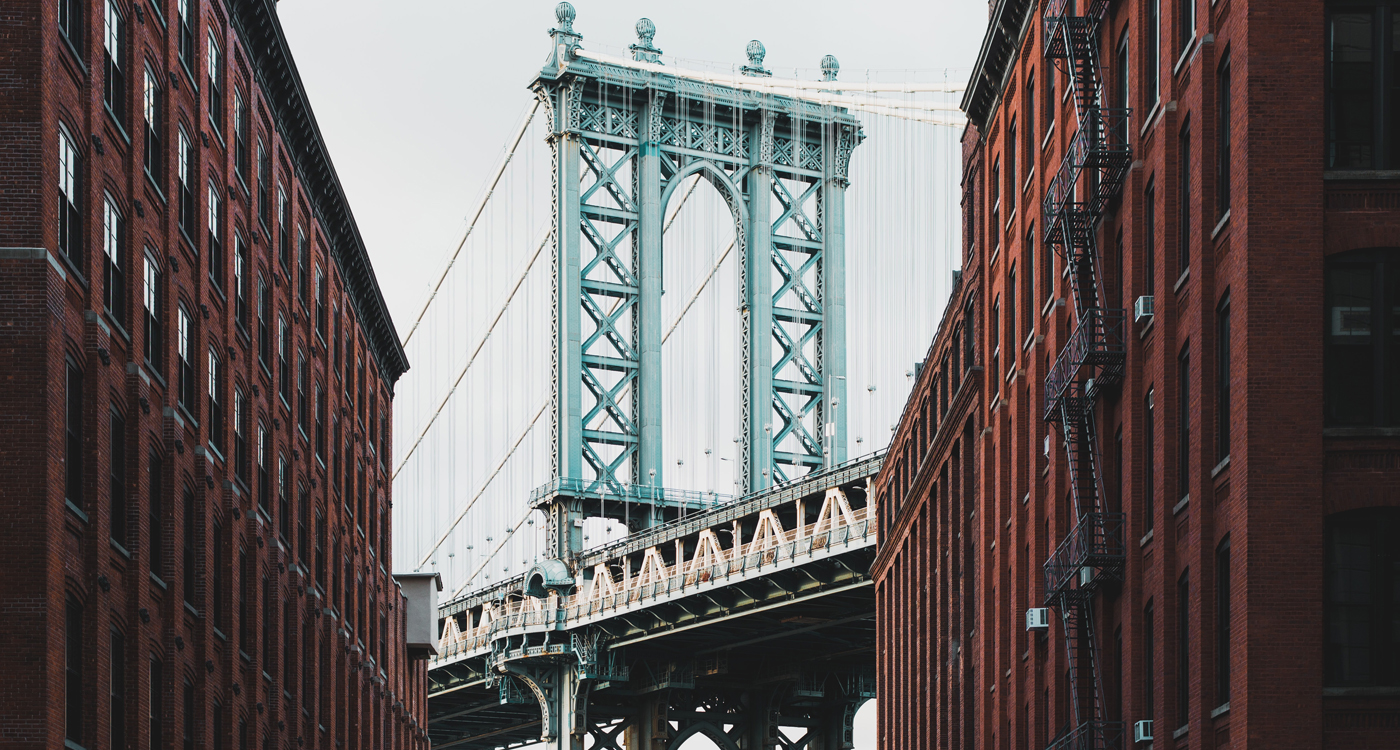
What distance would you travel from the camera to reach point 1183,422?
35.7m

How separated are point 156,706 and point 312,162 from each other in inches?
1039

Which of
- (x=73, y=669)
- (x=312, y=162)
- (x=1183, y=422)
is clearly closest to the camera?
(x=73, y=669)

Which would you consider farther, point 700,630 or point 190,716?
point 700,630

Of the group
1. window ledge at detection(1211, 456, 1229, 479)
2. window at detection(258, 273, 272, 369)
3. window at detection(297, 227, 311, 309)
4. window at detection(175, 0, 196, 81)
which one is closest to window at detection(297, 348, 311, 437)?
window at detection(297, 227, 311, 309)

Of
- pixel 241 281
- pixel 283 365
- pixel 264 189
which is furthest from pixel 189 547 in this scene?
pixel 283 365

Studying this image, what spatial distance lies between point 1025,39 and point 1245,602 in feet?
76.9

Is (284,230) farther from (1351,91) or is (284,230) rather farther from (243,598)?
(1351,91)

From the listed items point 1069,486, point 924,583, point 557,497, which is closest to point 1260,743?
point 1069,486

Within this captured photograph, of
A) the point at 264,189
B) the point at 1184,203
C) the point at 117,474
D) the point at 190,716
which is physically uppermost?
the point at 264,189

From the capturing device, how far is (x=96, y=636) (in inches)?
1375

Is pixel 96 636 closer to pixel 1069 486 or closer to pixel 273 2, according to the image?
pixel 1069 486

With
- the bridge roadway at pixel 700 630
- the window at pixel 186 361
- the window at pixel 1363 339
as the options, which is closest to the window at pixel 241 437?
the window at pixel 186 361

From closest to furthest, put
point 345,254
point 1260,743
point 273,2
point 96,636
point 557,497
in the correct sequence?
point 1260,743 → point 96,636 → point 273,2 → point 345,254 → point 557,497

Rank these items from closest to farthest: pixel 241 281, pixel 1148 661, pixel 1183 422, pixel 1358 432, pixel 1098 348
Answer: pixel 1358 432
pixel 1183 422
pixel 1148 661
pixel 1098 348
pixel 241 281
